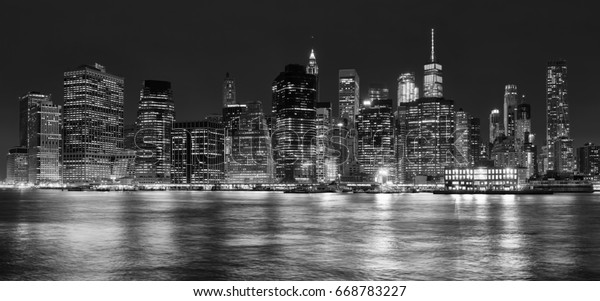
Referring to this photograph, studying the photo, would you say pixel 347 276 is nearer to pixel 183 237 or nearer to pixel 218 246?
pixel 218 246

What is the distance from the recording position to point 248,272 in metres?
31.7

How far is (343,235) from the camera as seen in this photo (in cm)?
4978

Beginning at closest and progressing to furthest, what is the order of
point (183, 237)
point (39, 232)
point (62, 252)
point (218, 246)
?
point (62, 252)
point (218, 246)
point (183, 237)
point (39, 232)
